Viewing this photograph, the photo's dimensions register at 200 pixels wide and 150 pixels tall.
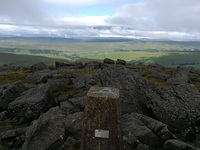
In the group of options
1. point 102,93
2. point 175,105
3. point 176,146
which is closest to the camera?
point 102,93

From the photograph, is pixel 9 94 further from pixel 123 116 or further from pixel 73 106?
pixel 123 116

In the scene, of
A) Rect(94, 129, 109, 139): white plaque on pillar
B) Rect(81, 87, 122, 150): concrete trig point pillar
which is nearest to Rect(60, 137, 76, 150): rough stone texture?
Rect(81, 87, 122, 150): concrete trig point pillar

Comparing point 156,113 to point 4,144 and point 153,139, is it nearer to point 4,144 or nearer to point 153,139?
point 153,139

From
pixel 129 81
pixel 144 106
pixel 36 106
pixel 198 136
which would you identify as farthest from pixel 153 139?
pixel 36 106

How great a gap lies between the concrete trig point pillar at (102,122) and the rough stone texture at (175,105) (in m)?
12.6

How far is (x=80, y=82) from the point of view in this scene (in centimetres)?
4366

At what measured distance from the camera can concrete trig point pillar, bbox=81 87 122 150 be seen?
15.9m

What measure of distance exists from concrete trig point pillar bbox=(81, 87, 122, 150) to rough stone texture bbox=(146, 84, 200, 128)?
12.6 m

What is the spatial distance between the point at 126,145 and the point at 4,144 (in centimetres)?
1112

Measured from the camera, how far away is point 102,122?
628 inches

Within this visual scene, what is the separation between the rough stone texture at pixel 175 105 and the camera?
27.2m

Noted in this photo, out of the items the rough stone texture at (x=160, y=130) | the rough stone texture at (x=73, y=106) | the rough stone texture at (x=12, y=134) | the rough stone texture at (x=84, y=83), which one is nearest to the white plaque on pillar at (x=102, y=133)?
the rough stone texture at (x=160, y=130)

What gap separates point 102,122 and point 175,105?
1461 cm

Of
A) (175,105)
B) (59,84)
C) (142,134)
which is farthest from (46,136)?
(59,84)
